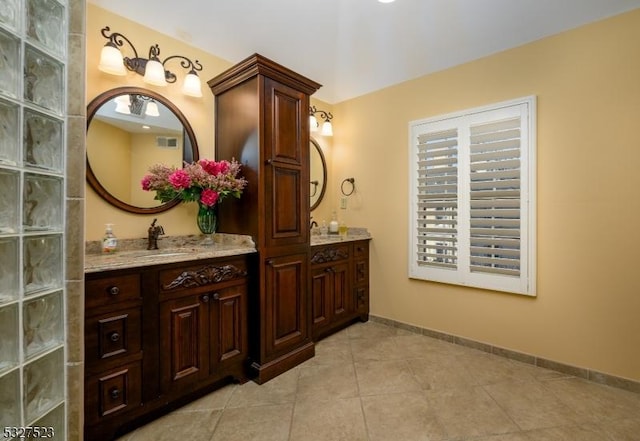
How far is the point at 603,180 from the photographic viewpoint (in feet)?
6.73

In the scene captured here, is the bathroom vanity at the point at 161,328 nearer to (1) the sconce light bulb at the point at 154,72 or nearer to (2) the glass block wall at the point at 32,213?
(2) the glass block wall at the point at 32,213

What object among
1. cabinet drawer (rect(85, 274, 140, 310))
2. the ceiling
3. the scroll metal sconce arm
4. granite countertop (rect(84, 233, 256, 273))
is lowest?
cabinet drawer (rect(85, 274, 140, 310))

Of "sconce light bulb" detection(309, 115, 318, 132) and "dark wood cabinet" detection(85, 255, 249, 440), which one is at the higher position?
"sconce light bulb" detection(309, 115, 318, 132)

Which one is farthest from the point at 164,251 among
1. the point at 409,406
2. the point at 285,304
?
the point at 409,406

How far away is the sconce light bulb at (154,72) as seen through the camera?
6.63 feet

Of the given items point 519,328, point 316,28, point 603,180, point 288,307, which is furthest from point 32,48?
point 519,328

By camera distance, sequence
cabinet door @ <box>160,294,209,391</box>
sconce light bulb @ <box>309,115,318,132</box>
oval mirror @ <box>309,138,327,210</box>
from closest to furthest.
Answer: cabinet door @ <box>160,294,209,391</box>, sconce light bulb @ <box>309,115,318,132</box>, oval mirror @ <box>309,138,327,210</box>

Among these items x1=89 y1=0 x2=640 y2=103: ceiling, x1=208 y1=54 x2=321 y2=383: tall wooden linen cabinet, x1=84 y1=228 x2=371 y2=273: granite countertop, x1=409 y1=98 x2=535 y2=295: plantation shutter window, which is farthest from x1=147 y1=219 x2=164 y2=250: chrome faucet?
x1=409 y1=98 x2=535 y2=295: plantation shutter window

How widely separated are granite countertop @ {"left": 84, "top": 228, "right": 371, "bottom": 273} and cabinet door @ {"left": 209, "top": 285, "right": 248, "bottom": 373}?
27 centimetres

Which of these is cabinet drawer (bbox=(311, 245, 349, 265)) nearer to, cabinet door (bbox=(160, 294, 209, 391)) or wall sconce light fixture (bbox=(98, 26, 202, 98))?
cabinet door (bbox=(160, 294, 209, 391))

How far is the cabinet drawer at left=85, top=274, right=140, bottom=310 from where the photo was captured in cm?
143

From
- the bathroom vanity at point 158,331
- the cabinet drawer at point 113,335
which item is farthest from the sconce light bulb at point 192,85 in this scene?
the cabinet drawer at point 113,335

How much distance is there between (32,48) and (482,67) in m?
2.96

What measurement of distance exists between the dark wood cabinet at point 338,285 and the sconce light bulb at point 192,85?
62.1 inches
